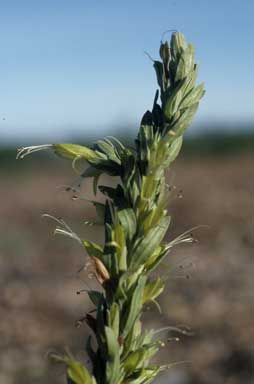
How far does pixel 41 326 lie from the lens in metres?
9.43

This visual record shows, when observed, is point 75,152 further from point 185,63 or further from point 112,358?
point 112,358

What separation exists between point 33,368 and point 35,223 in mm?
12092

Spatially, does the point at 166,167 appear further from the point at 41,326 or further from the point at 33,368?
the point at 41,326

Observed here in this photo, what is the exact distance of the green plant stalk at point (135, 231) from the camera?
1126 millimetres

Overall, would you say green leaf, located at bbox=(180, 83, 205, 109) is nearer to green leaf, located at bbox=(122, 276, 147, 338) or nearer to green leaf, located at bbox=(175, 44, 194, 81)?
green leaf, located at bbox=(175, 44, 194, 81)

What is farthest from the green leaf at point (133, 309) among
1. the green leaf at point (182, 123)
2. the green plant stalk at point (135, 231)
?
the green leaf at point (182, 123)

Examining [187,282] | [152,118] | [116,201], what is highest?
[152,118]

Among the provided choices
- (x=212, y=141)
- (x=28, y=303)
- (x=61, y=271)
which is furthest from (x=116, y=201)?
(x=212, y=141)

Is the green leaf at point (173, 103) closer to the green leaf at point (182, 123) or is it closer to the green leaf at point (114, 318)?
the green leaf at point (182, 123)

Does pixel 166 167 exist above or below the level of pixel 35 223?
above

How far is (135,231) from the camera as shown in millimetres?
1146

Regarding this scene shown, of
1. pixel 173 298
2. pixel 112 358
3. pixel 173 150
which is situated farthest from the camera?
pixel 173 298

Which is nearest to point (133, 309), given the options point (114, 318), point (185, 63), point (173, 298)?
point (114, 318)

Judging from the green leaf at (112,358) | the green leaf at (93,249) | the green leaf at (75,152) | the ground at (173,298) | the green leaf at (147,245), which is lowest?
the ground at (173,298)
